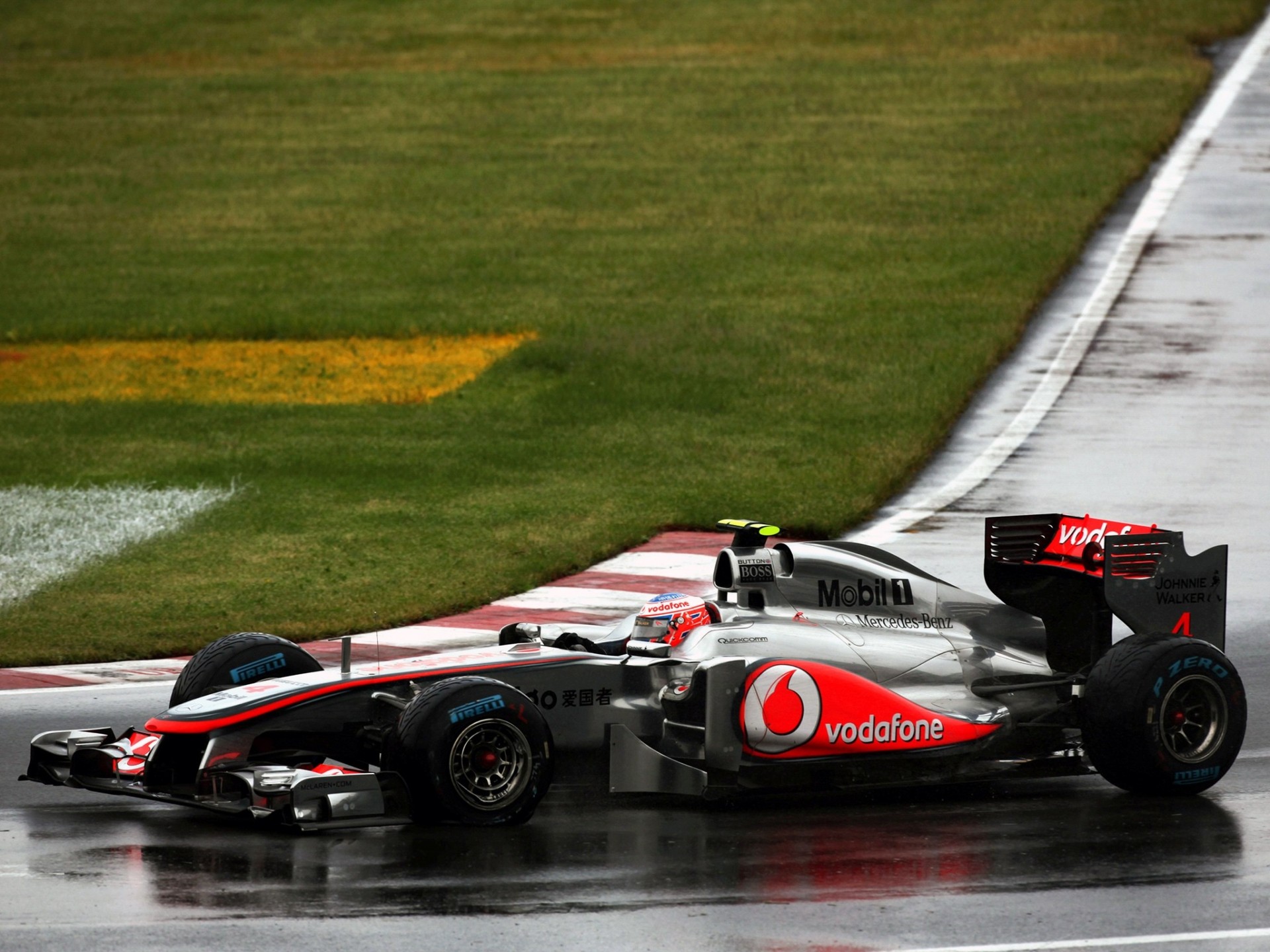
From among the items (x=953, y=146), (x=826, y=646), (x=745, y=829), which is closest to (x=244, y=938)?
(x=745, y=829)

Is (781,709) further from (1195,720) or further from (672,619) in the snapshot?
(1195,720)

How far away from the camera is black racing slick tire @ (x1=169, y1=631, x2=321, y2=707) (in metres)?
10.6

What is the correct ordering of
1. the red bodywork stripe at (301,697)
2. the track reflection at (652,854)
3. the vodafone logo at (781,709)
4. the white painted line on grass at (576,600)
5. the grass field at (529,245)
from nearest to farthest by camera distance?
the track reflection at (652,854) → the red bodywork stripe at (301,697) → the vodafone logo at (781,709) → the white painted line on grass at (576,600) → the grass field at (529,245)

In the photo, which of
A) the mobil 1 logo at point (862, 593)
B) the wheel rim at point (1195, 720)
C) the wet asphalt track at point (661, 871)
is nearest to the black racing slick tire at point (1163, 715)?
the wheel rim at point (1195, 720)

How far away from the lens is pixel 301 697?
9.73 m

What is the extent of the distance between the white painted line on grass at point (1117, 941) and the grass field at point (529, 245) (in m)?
7.86

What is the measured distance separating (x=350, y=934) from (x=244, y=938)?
0.41 m

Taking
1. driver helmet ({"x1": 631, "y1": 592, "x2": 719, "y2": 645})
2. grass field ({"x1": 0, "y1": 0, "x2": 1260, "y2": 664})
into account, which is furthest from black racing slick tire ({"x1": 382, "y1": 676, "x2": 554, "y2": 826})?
grass field ({"x1": 0, "y1": 0, "x2": 1260, "y2": 664})

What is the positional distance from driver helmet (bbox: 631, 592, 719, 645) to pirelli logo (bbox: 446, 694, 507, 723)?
1383mm

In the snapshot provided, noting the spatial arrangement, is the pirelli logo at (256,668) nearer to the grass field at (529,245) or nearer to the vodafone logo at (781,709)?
the vodafone logo at (781,709)

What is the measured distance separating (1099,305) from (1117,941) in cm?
2191

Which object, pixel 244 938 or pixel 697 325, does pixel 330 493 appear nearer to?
pixel 697 325

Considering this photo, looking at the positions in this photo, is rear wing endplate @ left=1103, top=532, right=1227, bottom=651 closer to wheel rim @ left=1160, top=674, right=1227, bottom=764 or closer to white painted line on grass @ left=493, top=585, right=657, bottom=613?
wheel rim @ left=1160, top=674, right=1227, bottom=764

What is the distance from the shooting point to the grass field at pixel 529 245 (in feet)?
60.7
